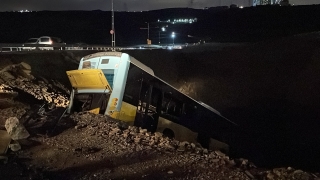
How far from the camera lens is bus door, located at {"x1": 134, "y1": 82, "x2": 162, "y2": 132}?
12047 mm

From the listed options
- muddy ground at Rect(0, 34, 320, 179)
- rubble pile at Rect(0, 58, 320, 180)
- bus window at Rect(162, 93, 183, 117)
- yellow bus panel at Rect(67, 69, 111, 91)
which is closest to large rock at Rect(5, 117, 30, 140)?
rubble pile at Rect(0, 58, 320, 180)

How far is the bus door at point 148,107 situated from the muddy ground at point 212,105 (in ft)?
5.43

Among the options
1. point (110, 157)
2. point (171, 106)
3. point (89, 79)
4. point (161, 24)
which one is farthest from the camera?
point (161, 24)

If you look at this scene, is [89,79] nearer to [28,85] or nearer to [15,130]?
[15,130]

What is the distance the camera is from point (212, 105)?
28516mm

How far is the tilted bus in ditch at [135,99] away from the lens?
11398 mm

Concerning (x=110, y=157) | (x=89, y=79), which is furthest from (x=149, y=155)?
(x=89, y=79)

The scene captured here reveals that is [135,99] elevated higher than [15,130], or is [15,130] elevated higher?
[135,99]

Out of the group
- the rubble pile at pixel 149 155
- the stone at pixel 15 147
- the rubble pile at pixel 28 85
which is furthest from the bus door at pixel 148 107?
the rubble pile at pixel 28 85

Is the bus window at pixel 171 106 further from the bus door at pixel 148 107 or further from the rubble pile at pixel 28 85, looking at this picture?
the rubble pile at pixel 28 85

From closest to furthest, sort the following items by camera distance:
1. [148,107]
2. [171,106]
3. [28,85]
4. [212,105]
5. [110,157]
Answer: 1. [110,157]
2. [148,107]
3. [171,106]
4. [28,85]
5. [212,105]

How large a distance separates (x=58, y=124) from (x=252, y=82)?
22.8 meters

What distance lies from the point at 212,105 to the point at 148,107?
55.2 ft

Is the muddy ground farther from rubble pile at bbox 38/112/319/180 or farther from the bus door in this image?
the bus door
